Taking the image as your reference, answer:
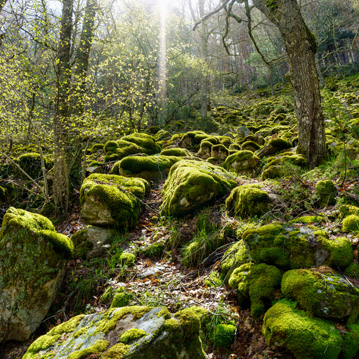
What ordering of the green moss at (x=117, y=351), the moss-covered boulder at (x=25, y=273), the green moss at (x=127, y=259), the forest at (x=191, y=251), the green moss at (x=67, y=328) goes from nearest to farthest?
the green moss at (x=117, y=351) < the forest at (x=191, y=251) < the green moss at (x=67, y=328) < the moss-covered boulder at (x=25, y=273) < the green moss at (x=127, y=259)

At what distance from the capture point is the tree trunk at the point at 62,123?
6586 mm

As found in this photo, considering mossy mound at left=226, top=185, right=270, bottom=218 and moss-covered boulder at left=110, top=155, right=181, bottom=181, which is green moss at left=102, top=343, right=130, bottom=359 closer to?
mossy mound at left=226, top=185, right=270, bottom=218

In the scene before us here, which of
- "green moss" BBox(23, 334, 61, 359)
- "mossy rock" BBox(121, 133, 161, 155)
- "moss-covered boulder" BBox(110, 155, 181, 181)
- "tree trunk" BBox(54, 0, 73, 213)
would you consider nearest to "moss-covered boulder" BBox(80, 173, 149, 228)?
"tree trunk" BBox(54, 0, 73, 213)

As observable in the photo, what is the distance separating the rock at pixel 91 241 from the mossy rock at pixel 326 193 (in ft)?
13.6

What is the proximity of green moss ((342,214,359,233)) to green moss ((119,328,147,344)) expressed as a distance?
2.68m

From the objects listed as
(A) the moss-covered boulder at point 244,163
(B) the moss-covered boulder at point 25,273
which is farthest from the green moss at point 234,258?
(A) the moss-covered boulder at point 244,163

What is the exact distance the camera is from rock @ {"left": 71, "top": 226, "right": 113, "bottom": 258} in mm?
5031

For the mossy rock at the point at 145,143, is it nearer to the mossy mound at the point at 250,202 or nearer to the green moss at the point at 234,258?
the mossy mound at the point at 250,202

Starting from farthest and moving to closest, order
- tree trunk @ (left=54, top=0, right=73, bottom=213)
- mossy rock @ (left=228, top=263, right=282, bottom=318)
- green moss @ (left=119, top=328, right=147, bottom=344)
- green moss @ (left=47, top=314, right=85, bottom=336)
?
1. tree trunk @ (left=54, top=0, right=73, bottom=213)
2. mossy rock @ (left=228, top=263, right=282, bottom=318)
3. green moss @ (left=47, top=314, right=85, bottom=336)
4. green moss @ (left=119, top=328, right=147, bottom=344)

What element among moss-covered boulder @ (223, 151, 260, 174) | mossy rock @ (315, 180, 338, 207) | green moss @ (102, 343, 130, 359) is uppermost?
moss-covered boulder @ (223, 151, 260, 174)

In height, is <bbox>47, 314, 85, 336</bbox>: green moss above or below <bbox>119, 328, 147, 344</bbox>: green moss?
below

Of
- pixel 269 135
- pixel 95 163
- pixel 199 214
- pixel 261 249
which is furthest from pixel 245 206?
pixel 269 135

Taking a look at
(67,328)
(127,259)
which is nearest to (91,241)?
(127,259)

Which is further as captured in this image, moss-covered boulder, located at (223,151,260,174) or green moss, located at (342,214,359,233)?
moss-covered boulder, located at (223,151,260,174)
